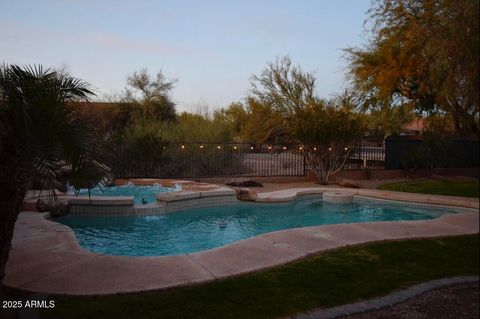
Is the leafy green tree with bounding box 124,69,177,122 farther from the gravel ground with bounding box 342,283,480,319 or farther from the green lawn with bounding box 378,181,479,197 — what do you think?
the gravel ground with bounding box 342,283,480,319

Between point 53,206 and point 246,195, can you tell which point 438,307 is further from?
point 53,206

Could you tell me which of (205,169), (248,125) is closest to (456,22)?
(205,169)

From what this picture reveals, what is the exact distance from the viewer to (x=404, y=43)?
15.1 metres

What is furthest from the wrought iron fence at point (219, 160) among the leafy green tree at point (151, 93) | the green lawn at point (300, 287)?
the green lawn at point (300, 287)

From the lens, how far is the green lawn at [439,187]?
11.1 m

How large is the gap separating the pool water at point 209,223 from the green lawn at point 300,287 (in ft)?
7.94

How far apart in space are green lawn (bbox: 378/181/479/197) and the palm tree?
1032cm

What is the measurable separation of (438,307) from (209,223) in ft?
16.5

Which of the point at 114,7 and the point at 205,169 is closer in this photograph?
the point at 114,7

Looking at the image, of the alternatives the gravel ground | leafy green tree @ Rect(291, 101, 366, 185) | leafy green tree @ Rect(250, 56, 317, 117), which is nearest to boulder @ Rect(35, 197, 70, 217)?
the gravel ground

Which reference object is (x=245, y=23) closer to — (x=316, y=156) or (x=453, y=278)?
(x=316, y=156)

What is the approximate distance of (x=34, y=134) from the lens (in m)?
2.70

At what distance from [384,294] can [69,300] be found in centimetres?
292

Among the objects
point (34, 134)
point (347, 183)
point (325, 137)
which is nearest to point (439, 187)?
point (347, 183)
